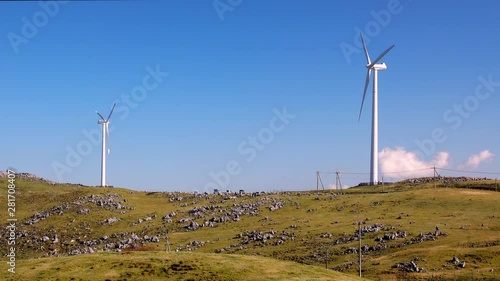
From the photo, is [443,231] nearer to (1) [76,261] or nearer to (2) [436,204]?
(2) [436,204]

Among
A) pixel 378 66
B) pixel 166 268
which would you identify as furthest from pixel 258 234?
pixel 378 66

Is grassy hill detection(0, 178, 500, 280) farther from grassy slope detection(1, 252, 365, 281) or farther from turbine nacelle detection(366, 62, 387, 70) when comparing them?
turbine nacelle detection(366, 62, 387, 70)

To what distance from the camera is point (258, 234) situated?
127m

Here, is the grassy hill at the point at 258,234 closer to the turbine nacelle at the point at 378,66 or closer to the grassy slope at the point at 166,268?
the grassy slope at the point at 166,268

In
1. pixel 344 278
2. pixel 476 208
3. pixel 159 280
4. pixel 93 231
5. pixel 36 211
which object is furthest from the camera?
pixel 36 211

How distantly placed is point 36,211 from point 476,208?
11475 cm

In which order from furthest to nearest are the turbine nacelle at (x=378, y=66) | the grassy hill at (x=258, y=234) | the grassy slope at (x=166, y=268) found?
the turbine nacelle at (x=378, y=66)
the grassy hill at (x=258, y=234)
the grassy slope at (x=166, y=268)

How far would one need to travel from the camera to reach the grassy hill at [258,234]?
72562mm

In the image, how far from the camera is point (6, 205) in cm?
17425

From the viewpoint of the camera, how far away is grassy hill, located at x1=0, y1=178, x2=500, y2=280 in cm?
7256

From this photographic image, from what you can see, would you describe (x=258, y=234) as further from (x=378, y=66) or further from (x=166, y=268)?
(x=378, y=66)

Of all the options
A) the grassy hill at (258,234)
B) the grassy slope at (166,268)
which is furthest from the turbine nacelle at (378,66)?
the grassy slope at (166,268)

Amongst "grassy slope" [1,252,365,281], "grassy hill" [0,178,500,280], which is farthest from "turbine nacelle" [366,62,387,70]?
"grassy slope" [1,252,365,281]

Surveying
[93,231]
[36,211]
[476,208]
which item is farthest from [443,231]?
[36,211]
